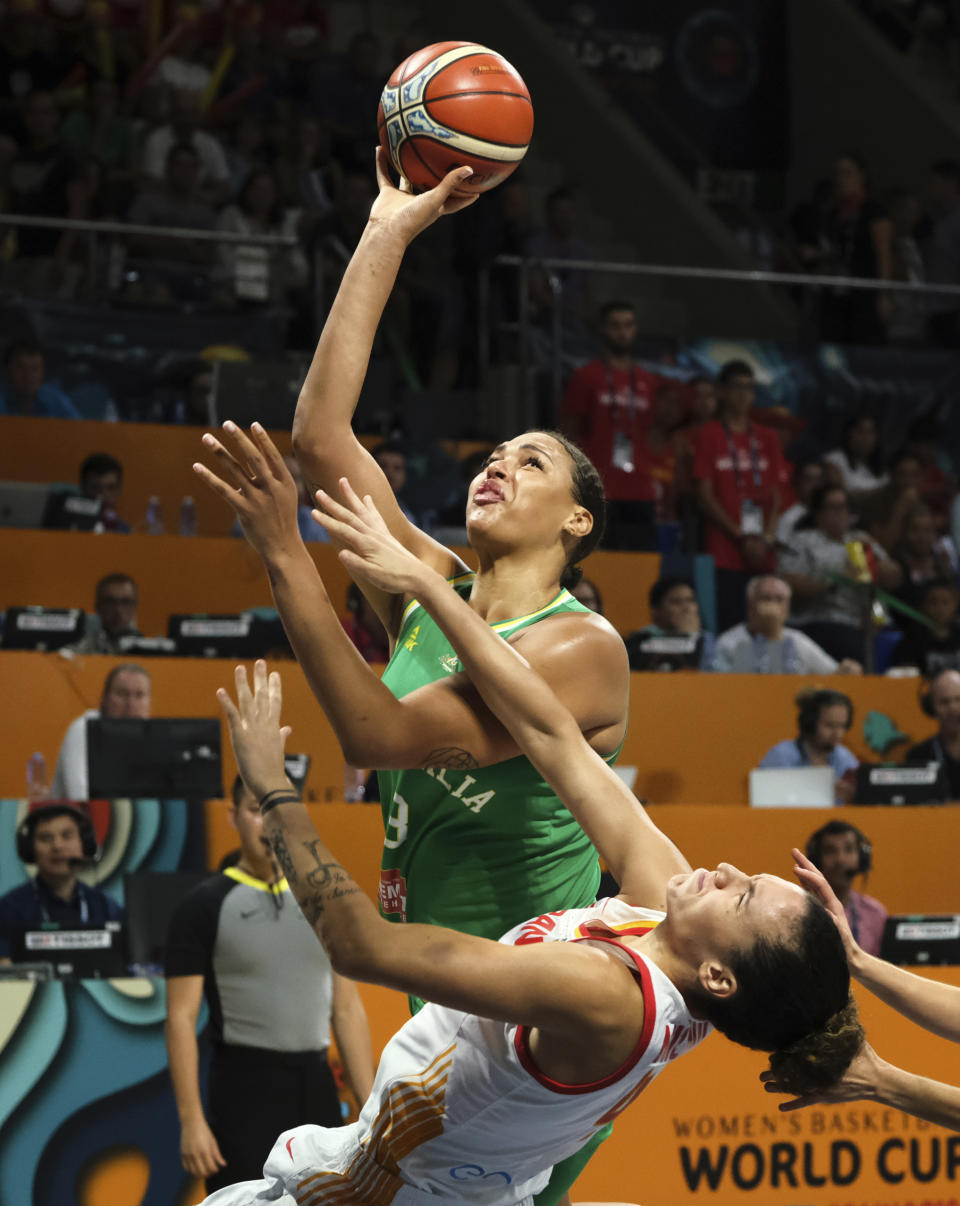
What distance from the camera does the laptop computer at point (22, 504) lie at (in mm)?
9297

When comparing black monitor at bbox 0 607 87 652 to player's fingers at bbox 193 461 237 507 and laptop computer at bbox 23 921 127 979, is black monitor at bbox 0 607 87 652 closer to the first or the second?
laptop computer at bbox 23 921 127 979

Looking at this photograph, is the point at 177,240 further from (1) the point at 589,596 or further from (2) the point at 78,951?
(2) the point at 78,951

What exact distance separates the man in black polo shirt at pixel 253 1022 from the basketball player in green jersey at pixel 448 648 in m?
2.25

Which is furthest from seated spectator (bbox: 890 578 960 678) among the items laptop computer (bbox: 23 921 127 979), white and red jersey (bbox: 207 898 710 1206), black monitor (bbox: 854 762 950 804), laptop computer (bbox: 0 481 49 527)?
white and red jersey (bbox: 207 898 710 1206)

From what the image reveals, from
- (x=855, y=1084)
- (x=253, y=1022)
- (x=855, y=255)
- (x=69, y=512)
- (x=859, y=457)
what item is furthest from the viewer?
(x=855, y=255)

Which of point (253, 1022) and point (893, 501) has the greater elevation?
point (893, 501)

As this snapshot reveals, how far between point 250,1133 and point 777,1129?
174cm

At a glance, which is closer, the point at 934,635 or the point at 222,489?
the point at 222,489

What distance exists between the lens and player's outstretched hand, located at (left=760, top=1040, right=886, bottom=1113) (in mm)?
2842

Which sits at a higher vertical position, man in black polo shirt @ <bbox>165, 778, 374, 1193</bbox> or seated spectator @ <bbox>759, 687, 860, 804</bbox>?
seated spectator @ <bbox>759, 687, 860, 804</bbox>

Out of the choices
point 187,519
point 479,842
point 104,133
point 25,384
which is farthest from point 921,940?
point 104,133

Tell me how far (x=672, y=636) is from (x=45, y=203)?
5.25m

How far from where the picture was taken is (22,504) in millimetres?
9336

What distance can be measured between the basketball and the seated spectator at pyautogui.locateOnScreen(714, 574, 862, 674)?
572 cm
